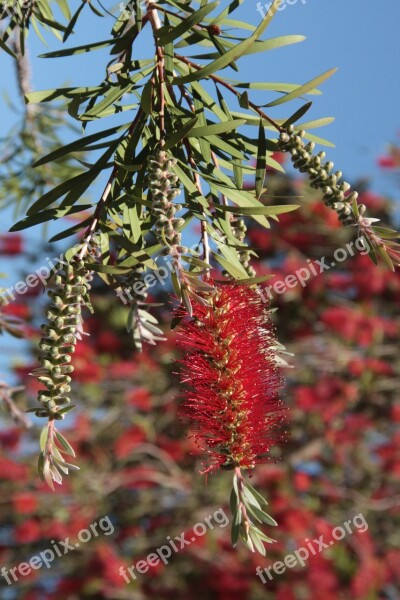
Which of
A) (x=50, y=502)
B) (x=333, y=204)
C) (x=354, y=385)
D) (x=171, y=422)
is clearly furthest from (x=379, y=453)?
(x=333, y=204)

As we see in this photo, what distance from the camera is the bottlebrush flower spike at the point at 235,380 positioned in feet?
1.76

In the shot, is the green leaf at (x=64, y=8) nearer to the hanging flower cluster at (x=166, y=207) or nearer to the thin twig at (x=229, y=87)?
the thin twig at (x=229, y=87)

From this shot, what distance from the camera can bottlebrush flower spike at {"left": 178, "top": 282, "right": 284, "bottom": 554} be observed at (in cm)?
54

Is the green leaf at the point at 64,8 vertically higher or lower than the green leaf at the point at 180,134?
higher

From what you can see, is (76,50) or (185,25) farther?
(76,50)

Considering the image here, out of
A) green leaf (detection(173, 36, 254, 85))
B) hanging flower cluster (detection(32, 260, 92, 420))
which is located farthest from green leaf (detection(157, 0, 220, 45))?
hanging flower cluster (detection(32, 260, 92, 420))

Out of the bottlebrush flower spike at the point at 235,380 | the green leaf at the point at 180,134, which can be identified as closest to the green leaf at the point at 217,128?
the green leaf at the point at 180,134

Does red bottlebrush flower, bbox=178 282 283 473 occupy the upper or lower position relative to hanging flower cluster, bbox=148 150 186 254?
lower

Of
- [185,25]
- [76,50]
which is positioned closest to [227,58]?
[185,25]

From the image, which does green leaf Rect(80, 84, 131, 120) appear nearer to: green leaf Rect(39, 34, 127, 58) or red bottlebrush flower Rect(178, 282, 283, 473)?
green leaf Rect(39, 34, 127, 58)

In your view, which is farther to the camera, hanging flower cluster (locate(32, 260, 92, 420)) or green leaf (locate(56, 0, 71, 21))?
green leaf (locate(56, 0, 71, 21))

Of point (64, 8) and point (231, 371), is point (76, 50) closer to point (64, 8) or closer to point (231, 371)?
point (64, 8)

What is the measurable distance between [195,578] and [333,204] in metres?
2.69

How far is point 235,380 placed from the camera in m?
0.53
